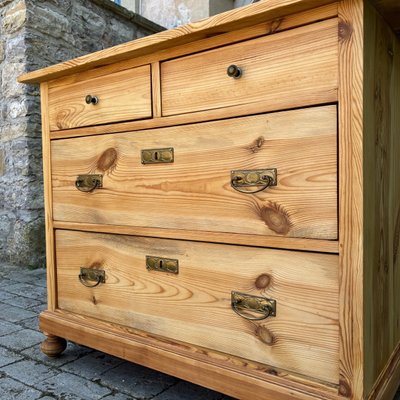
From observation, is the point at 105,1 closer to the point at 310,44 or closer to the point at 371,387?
the point at 310,44

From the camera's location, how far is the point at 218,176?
1.11 metres

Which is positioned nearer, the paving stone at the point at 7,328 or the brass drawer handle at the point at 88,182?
the brass drawer handle at the point at 88,182

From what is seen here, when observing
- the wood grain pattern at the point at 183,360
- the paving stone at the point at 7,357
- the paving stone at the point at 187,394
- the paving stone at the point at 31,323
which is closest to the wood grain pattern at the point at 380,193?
the wood grain pattern at the point at 183,360

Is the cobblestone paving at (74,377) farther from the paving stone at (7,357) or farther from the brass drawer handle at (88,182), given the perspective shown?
the brass drawer handle at (88,182)

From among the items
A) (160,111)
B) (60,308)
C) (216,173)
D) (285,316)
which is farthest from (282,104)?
(60,308)

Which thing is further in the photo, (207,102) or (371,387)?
(207,102)

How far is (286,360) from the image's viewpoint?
103 centimetres

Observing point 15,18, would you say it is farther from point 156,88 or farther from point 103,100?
point 156,88

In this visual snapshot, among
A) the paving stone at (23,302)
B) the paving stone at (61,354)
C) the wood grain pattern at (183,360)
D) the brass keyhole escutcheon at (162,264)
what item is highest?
the brass keyhole escutcheon at (162,264)

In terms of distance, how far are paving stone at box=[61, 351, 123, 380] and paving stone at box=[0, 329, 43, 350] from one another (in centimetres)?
29

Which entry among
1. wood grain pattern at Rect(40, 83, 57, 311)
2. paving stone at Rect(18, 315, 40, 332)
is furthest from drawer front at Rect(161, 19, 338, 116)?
paving stone at Rect(18, 315, 40, 332)

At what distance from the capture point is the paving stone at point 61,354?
1.55m

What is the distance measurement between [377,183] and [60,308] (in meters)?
1.16

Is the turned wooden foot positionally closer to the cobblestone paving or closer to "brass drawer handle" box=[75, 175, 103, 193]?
the cobblestone paving
